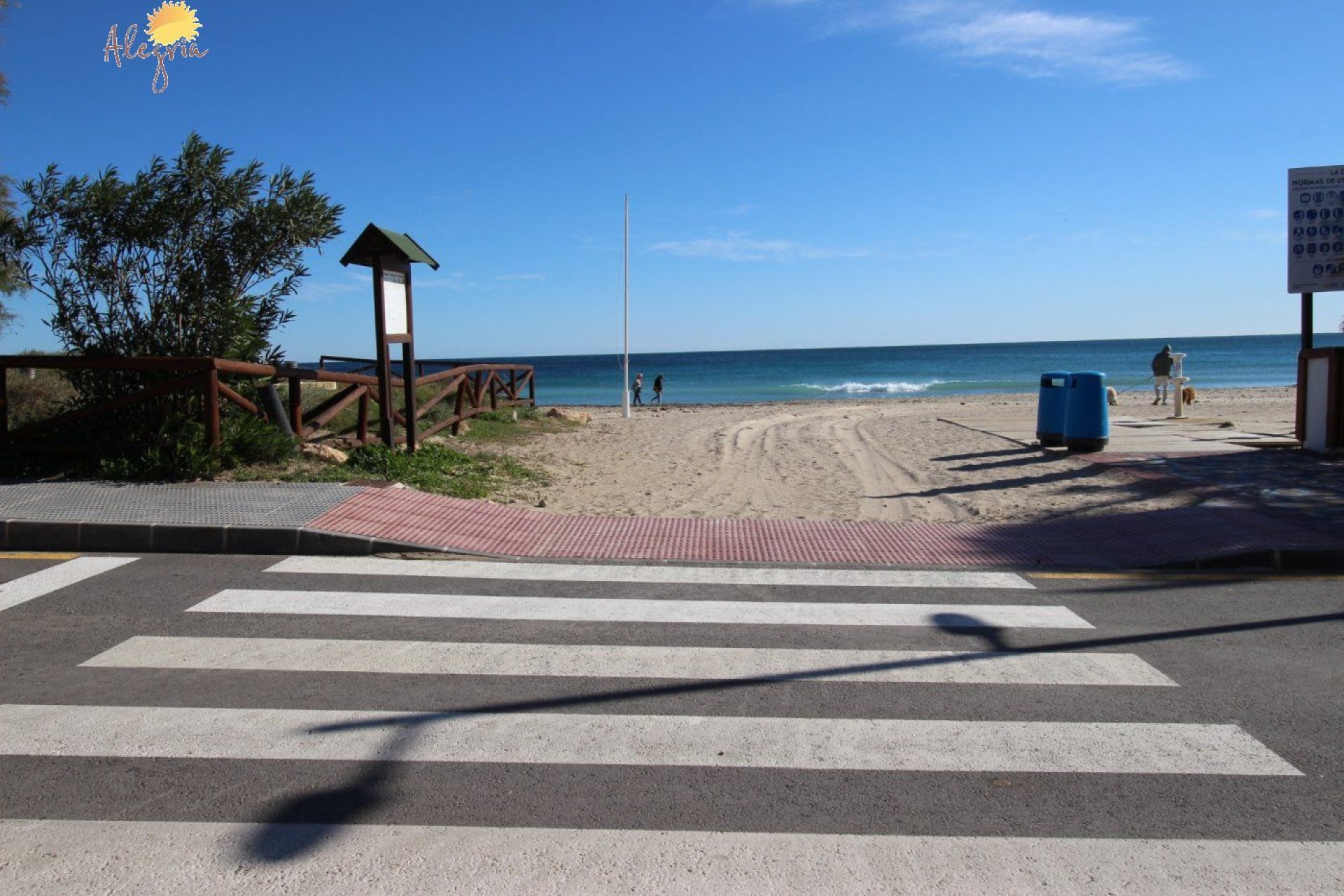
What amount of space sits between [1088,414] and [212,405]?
11586 millimetres

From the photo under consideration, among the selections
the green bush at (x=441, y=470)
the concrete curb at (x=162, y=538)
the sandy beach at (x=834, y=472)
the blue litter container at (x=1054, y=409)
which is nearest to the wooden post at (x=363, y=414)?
the green bush at (x=441, y=470)

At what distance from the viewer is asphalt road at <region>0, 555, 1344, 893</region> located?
3346 millimetres

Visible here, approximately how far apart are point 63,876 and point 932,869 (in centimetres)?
274

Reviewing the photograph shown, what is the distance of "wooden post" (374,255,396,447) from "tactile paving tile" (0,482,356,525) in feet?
7.65

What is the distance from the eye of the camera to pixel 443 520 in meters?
9.05

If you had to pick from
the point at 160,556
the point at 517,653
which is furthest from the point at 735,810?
the point at 160,556

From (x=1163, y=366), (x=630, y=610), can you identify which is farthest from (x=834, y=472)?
(x=1163, y=366)

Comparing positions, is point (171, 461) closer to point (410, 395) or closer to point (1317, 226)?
point (410, 395)

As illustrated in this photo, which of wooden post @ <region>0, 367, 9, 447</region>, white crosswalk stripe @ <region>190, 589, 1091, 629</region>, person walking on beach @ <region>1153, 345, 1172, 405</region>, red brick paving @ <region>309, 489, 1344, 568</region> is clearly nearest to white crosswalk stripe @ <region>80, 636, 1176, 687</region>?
white crosswalk stripe @ <region>190, 589, 1091, 629</region>

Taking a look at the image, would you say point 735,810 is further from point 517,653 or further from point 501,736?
point 517,653

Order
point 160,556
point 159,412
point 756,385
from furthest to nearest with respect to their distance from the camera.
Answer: point 756,385 → point 159,412 → point 160,556

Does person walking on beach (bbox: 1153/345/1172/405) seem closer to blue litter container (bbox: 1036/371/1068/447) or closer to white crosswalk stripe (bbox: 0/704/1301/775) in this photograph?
blue litter container (bbox: 1036/371/1068/447)

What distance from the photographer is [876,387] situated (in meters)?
65.3

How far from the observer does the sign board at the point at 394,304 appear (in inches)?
469
